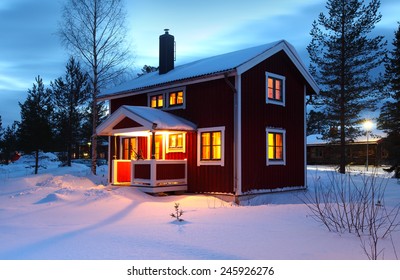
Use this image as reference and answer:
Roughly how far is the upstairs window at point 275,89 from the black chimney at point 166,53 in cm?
644

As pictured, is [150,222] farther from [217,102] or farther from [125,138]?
[125,138]

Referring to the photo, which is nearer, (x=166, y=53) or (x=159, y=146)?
(x=159, y=146)

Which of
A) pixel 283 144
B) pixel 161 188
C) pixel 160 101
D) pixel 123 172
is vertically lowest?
pixel 161 188

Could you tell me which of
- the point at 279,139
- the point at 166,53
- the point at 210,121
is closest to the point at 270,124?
the point at 279,139

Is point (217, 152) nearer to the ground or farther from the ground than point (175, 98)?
nearer to the ground

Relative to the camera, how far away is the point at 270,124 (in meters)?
17.2

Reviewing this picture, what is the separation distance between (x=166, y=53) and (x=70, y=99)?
787 inches

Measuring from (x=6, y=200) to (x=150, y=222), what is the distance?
683 cm

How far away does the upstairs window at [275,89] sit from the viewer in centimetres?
1731

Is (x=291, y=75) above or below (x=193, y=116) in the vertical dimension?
above

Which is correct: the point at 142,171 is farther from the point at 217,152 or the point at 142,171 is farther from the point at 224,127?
the point at 224,127

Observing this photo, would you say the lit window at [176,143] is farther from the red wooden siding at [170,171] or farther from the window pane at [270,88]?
the window pane at [270,88]
